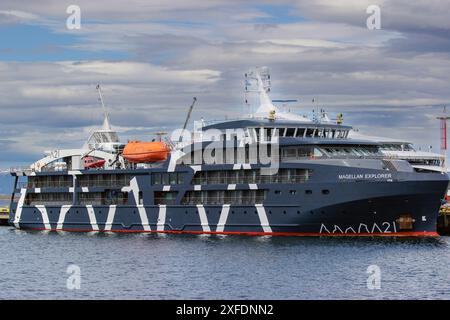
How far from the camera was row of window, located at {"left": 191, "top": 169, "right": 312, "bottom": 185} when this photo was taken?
2736 inches

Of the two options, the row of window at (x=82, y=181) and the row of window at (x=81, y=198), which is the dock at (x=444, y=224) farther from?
the row of window at (x=81, y=198)

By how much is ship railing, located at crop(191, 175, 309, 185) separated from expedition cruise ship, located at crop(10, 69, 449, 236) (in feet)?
0.22

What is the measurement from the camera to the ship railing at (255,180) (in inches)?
2734

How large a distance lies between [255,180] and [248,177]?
668 mm

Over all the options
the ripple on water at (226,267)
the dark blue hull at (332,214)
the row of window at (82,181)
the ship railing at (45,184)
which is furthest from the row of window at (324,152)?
the ship railing at (45,184)

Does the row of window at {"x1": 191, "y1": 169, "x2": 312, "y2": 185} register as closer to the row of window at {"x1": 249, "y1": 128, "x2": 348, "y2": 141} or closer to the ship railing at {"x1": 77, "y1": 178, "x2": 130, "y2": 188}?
the row of window at {"x1": 249, "y1": 128, "x2": 348, "y2": 141}

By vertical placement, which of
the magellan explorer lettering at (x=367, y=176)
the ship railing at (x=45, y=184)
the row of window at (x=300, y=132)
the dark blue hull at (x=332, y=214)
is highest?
the row of window at (x=300, y=132)

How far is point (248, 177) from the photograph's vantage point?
72062mm

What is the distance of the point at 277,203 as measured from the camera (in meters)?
70.0

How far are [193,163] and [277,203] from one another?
8125 millimetres

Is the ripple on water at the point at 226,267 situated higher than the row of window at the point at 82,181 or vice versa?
the row of window at the point at 82,181

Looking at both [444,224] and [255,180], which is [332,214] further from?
[444,224]

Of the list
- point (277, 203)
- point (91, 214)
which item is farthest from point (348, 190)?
point (91, 214)
